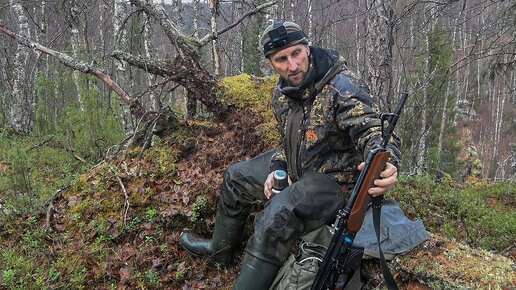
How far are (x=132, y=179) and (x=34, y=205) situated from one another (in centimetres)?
116

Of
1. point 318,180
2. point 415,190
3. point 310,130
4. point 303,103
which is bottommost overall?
point 415,190

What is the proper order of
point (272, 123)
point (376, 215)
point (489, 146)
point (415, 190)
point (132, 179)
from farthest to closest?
point (489, 146)
point (415, 190)
point (272, 123)
point (132, 179)
point (376, 215)

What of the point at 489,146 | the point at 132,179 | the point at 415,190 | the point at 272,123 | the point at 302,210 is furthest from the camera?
the point at 489,146

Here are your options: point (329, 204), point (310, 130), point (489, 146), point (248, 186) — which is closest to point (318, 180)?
point (329, 204)

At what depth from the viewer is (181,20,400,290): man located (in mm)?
2613

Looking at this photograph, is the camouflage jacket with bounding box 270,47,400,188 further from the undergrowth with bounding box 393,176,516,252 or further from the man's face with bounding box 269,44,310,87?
the undergrowth with bounding box 393,176,516,252

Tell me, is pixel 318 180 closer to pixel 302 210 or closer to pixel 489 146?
pixel 302 210

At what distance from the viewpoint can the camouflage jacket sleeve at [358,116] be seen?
2.45 metres

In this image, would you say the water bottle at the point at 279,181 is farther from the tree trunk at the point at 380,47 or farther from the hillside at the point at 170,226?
the tree trunk at the point at 380,47

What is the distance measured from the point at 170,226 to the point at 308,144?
1849mm

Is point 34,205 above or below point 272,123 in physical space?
below

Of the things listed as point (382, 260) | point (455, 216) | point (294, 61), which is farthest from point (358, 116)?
point (455, 216)

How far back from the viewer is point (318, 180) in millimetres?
2713

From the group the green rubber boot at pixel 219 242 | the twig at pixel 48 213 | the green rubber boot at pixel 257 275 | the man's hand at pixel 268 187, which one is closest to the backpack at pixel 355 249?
the green rubber boot at pixel 257 275
